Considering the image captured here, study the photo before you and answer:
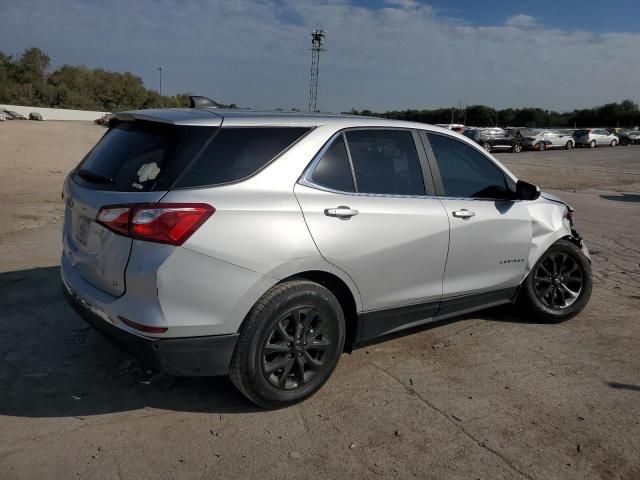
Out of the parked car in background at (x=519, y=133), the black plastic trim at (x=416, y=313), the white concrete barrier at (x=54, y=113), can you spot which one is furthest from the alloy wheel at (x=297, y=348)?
the white concrete barrier at (x=54, y=113)

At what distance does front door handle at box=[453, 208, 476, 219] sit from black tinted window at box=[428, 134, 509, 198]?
139 millimetres

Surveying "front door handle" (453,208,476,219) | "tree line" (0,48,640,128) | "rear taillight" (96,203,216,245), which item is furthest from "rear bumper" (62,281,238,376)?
"tree line" (0,48,640,128)

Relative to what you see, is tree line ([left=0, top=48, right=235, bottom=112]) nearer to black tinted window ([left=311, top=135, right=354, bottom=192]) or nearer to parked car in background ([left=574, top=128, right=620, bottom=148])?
parked car in background ([left=574, top=128, right=620, bottom=148])

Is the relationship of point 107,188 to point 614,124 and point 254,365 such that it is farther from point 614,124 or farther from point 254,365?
point 614,124

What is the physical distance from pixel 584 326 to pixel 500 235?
137 centimetres

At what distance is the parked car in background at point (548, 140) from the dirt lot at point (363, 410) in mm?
36639

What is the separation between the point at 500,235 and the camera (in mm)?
4359

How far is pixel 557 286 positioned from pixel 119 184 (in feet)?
12.4

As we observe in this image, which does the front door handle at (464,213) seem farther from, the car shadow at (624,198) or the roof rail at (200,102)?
the car shadow at (624,198)

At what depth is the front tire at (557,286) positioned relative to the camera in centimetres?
482

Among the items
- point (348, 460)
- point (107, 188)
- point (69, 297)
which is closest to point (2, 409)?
point (69, 297)

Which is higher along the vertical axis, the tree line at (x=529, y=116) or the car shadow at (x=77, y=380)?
the tree line at (x=529, y=116)

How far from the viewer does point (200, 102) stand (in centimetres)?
405

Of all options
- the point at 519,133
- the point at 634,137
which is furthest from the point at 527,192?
the point at 634,137
